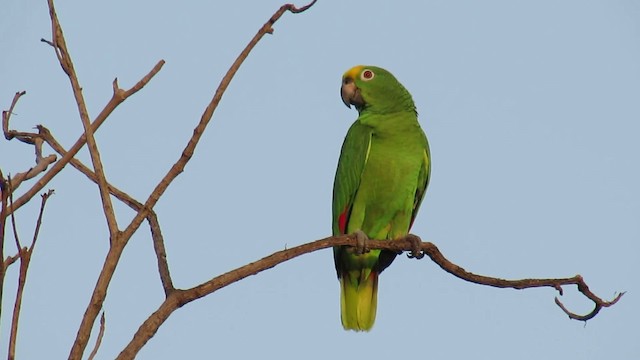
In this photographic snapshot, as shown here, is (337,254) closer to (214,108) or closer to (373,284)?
(373,284)

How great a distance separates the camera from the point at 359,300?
546 centimetres

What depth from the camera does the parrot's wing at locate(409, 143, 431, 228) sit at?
545 centimetres

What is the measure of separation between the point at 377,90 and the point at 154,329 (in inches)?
153

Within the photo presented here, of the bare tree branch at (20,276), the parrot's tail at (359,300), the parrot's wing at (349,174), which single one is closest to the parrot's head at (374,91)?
the parrot's wing at (349,174)

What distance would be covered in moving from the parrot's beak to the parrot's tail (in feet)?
4.46

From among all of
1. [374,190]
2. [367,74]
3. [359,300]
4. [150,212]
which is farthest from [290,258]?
[367,74]

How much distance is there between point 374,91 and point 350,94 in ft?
0.73

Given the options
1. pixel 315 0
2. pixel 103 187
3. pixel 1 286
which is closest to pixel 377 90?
pixel 315 0

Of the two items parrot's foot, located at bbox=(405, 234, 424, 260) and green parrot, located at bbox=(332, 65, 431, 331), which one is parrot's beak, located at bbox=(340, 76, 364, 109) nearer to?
green parrot, located at bbox=(332, 65, 431, 331)

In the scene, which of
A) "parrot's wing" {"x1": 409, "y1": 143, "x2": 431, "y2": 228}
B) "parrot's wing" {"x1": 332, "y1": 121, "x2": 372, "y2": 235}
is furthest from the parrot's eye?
"parrot's wing" {"x1": 409, "y1": 143, "x2": 431, "y2": 228}

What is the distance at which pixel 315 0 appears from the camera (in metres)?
2.68

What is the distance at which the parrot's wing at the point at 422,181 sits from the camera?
5.45 metres


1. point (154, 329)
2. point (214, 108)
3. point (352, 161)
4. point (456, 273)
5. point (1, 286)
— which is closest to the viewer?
point (1, 286)

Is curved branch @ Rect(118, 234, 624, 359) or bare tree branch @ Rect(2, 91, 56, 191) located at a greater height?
bare tree branch @ Rect(2, 91, 56, 191)
